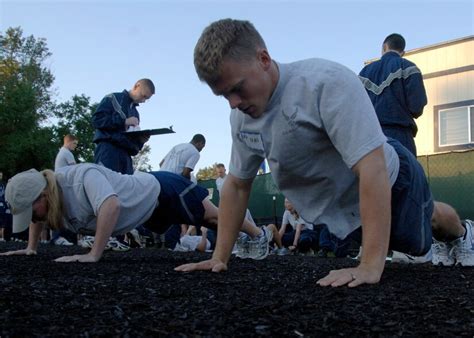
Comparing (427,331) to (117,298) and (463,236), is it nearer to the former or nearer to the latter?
(117,298)

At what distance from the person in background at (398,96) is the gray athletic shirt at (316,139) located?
2.03 m

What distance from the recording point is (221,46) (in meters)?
2.26

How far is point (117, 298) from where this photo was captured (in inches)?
78.6

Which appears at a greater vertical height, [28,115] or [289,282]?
[28,115]

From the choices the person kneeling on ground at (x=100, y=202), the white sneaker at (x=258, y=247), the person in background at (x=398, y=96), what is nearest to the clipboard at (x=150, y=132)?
the person kneeling on ground at (x=100, y=202)

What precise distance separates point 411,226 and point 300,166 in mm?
663

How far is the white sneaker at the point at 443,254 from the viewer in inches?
152

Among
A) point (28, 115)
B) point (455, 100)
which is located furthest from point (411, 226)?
point (28, 115)

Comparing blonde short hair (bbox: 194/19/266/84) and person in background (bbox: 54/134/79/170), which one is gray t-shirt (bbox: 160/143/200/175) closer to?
person in background (bbox: 54/134/79/170)

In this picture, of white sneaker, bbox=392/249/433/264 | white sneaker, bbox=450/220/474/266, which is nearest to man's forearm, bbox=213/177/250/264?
white sneaker, bbox=450/220/474/266

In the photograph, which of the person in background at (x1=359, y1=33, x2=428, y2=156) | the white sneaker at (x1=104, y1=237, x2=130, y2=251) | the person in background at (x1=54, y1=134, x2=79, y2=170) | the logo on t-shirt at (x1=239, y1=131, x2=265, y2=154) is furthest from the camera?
the person in background at (x1=54, y1=134, x2=79, y2=170)

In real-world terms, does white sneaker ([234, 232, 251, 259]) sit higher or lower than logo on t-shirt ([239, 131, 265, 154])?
lower

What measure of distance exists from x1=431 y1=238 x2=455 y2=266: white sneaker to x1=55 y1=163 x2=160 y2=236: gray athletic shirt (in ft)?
6.62

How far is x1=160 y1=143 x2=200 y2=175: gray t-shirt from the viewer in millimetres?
7805
